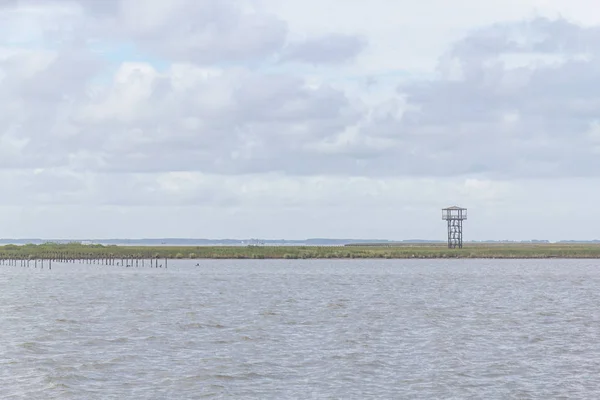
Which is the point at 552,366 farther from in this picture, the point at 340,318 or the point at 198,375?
the point at 340,318

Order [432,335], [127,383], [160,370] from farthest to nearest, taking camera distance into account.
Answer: [432,335]
[160,370]
[127,383]

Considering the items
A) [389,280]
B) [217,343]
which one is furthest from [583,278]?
[217,343]

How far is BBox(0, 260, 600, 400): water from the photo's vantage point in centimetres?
2816

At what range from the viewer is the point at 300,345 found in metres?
37.9

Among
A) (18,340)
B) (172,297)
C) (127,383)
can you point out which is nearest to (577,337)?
(127,383)

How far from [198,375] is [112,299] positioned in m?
37.5

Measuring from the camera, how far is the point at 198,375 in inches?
1195

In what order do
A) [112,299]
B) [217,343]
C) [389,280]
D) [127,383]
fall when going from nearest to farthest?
[127,383], [217,343], [112,299], [389,280]

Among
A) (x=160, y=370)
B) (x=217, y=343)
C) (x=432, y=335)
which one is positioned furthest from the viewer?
(x=432, y=335)

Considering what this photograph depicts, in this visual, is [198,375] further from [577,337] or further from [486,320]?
[486,320]

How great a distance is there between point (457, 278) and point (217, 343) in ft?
208

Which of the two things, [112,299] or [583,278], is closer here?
[112,299]

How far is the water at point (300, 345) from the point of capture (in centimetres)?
2816

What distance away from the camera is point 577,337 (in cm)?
4088
